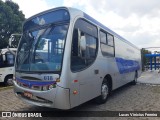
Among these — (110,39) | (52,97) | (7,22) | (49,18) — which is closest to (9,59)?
(110,39)

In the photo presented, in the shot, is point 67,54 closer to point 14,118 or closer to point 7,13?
point 14,118

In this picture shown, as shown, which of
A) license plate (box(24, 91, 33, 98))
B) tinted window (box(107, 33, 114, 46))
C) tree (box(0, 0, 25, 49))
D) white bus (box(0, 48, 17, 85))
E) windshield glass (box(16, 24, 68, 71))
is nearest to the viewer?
windshield glass (box(16, 24, 68, 71))

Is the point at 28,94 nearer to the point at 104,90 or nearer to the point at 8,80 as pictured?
the point at 104,90

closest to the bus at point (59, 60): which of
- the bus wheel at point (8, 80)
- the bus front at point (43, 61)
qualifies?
the bus front at point (43, 61)

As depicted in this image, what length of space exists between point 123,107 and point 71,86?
2689 mm

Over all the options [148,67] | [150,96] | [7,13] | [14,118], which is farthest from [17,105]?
[148,67]

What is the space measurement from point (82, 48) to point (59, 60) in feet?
2.63

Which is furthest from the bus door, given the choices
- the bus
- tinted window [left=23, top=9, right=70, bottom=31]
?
tinted window [left=23, top=9, right=70, bottom=31]

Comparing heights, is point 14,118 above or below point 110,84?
below

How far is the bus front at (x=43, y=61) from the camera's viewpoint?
4750 mm

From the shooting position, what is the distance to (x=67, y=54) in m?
4.81

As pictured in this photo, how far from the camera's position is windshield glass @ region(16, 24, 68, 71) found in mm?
4957

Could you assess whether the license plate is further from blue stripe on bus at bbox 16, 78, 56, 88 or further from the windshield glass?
the windshield glass

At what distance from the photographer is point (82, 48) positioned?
17.4 ft
